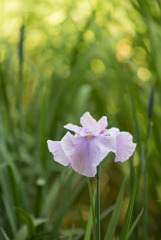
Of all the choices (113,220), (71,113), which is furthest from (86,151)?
(71,113)

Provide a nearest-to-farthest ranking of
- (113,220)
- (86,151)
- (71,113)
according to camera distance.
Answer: (86,151) < (113,220) < (71,113)

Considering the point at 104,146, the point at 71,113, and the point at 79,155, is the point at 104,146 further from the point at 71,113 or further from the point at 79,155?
the point at 71,113

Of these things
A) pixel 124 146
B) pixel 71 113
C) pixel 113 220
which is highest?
pixel 71 113

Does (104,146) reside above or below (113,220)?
above

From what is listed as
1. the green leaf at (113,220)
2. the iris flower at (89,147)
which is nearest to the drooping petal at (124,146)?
the iris flower at (89,147)

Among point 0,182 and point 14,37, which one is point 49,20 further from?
point 0,182

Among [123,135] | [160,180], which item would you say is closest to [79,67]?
[160,180]

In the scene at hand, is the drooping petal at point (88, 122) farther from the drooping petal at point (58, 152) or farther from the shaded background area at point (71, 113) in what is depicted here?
the shaded background area at point (71, 113)

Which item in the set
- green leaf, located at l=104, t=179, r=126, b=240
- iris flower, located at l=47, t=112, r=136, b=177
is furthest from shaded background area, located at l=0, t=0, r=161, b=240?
iris flower, located at l=47, t=112, r=136, b=177
